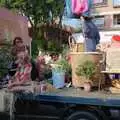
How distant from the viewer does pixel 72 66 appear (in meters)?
8.34

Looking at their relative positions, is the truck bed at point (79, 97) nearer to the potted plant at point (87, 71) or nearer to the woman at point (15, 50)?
the potted plant at point (87, 71)

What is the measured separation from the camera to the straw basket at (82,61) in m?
8.07

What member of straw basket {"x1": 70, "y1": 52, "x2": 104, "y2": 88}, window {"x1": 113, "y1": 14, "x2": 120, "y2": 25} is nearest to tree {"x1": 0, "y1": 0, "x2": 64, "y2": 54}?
window {"x1": 113, "y1": 14, "x2": 120, "y2": 25}

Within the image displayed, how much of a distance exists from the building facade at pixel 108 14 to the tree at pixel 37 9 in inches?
276

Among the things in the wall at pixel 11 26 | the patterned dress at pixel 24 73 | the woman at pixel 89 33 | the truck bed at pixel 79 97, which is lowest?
the truck bed at pixel 79 97

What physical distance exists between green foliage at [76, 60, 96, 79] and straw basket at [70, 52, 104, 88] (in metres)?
0.08

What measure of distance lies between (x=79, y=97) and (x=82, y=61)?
37.8 inches

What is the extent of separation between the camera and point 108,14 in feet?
124

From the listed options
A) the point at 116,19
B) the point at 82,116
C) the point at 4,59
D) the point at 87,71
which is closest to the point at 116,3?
the point at 116,19

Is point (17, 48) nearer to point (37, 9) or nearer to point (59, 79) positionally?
point (59, 79)

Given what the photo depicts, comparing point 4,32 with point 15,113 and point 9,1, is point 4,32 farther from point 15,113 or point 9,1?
point 9,1

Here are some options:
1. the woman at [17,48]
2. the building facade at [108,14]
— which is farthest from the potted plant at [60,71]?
the building facade at [108,14]

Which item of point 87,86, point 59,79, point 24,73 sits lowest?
point 87,86

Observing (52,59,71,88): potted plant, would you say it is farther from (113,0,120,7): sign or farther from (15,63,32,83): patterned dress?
(113,0,120,7): sign
